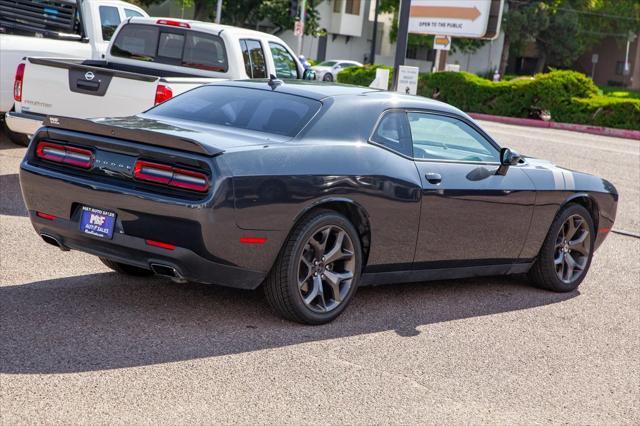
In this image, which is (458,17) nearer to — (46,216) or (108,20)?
(108,20)

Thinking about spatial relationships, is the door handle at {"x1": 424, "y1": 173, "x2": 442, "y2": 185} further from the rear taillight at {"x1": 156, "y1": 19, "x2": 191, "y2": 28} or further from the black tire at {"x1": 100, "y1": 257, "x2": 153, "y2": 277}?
the rear taillight at {"x1": 156, "y1": 19, "x2": 191, "y2": 28}

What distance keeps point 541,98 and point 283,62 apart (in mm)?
21560

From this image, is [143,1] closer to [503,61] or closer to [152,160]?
[503,61]

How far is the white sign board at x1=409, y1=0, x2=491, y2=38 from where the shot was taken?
119ft

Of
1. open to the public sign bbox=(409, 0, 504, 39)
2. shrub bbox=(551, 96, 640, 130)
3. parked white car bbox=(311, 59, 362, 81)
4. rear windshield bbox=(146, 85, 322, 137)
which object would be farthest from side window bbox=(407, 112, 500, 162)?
parked white car bbox=(311, 59, 362, 81)

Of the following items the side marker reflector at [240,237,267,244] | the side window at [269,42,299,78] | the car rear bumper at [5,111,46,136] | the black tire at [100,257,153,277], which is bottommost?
the black tire at [100,257,153,277]

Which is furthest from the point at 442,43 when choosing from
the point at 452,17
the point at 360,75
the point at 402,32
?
the point at 402,32

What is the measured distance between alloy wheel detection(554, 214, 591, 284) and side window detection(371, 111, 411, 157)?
1938 mm

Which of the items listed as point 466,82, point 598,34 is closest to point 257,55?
point 466,82

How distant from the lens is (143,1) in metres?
56.2

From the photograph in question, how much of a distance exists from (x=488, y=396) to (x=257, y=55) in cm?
775

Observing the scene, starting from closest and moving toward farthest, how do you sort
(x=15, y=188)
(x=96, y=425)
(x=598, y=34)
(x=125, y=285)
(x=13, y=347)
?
1. (x=96, y=425)
2. (x=13, y=347)
3. (x=125, y=285)
4. (x=15, y=188)
5. (x=598, y=34)

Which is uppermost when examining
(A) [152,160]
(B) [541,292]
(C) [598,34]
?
(C) [598,34]

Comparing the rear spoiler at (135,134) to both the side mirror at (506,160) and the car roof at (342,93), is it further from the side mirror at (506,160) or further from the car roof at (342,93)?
the side mirror at (506,160)
